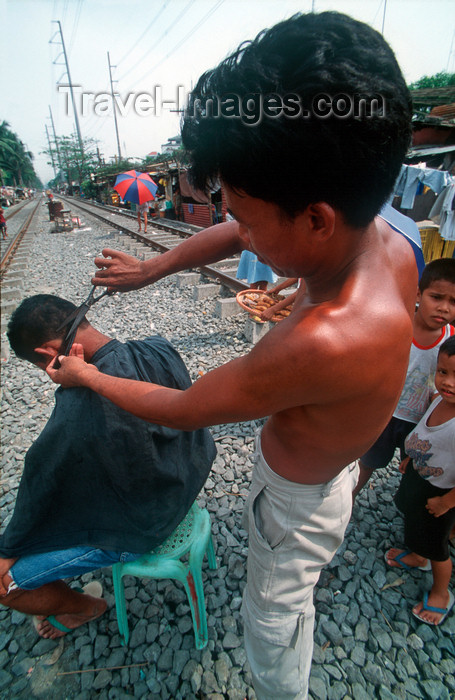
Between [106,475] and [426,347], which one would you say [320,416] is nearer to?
[106,475]

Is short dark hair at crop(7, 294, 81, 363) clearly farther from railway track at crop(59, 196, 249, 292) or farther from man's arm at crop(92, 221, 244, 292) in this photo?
railway track at crop(59, 196, 249, 292)

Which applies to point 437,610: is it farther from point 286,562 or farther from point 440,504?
point 286,562

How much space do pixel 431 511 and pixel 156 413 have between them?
164 cm

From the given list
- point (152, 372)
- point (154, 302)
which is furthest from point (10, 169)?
point (152, 372)

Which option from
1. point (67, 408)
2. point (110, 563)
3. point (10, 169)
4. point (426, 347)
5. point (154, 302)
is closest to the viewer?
point (67, 408)

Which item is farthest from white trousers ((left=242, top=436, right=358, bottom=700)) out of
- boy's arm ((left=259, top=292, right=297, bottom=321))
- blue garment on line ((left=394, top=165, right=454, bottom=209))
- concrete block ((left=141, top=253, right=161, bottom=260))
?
concrete block ((left=141, top=253, right=161, bottom=260))

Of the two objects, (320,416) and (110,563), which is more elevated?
(320,416)

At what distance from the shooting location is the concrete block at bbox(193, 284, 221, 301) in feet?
20.9

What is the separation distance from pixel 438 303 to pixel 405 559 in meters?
1.54

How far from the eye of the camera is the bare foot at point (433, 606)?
1.82 meters

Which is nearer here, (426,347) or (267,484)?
(267,484)

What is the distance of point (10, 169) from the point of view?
71062 mm

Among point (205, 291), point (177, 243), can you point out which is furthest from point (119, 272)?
point (177, 243)

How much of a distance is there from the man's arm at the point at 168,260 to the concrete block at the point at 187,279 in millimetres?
5644
